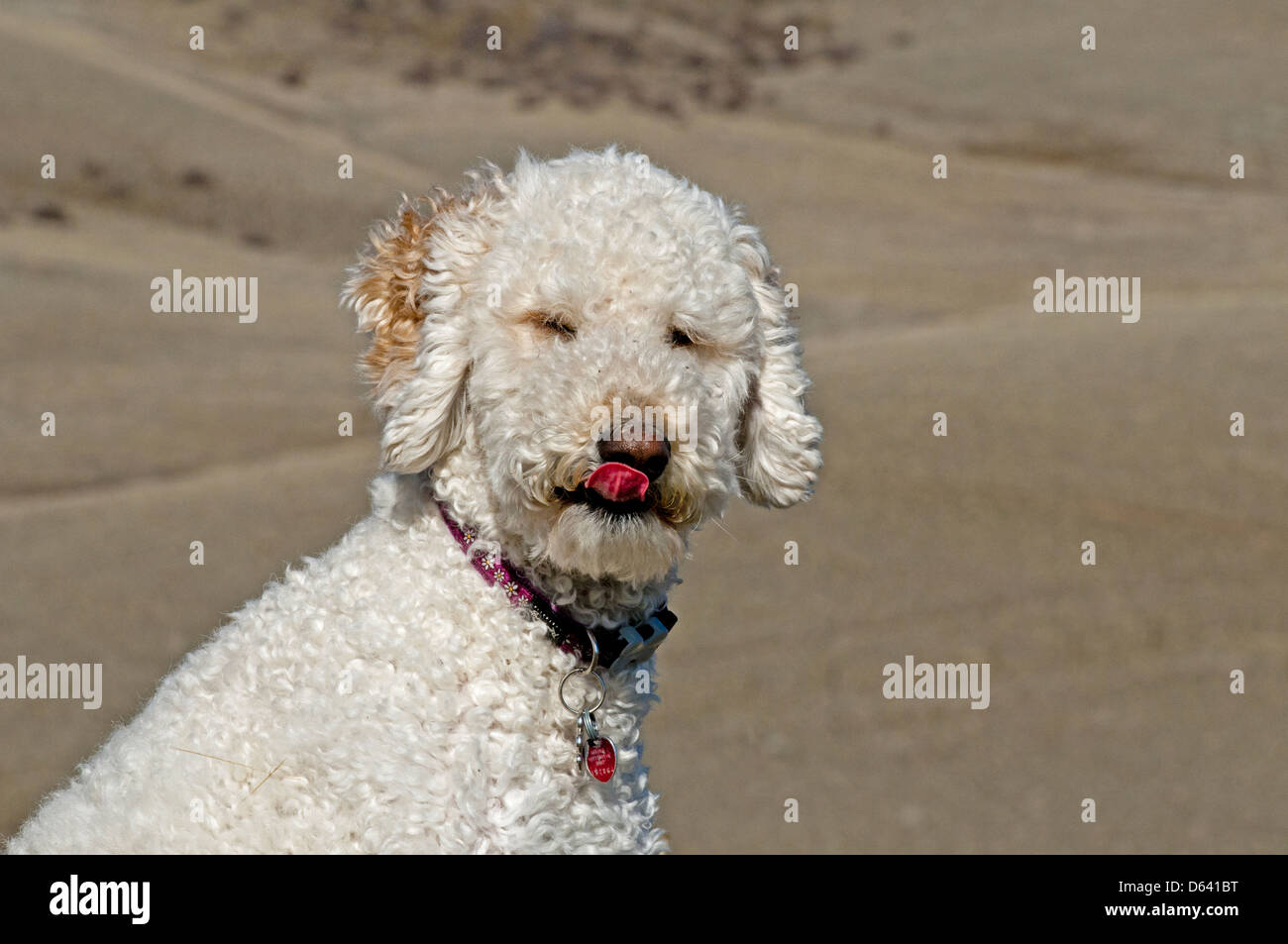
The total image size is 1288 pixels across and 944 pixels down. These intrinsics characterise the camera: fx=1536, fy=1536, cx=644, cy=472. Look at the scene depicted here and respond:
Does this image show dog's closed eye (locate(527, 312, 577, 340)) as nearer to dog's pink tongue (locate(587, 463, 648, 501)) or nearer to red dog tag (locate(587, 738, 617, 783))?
dog's pink tongue (locate(587, 463, 648, 501))

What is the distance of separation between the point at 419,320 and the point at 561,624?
889mm

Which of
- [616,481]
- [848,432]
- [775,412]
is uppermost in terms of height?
[848,432]

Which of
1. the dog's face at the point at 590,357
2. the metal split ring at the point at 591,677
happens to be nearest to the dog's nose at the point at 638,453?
the dog's face at the point at 590,357

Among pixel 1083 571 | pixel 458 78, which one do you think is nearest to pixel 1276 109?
pixel 458 78

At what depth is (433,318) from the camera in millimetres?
3934

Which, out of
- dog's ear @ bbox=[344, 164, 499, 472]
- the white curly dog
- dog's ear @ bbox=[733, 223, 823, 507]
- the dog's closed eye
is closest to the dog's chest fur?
the white curly dog

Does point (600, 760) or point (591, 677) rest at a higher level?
point (591, 677)

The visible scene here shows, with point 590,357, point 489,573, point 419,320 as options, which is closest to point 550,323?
point 590,357

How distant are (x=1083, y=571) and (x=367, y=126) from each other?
28025mm

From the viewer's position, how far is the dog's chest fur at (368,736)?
11.4 ft

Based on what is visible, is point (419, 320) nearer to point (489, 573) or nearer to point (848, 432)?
point (489, 573)

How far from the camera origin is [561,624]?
12.5 ft

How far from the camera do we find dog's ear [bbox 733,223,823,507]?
4.20m

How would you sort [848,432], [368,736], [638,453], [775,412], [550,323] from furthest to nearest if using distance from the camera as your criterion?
[848,432] → [775,412] → [550,323] → [638,453] → [368,736]
